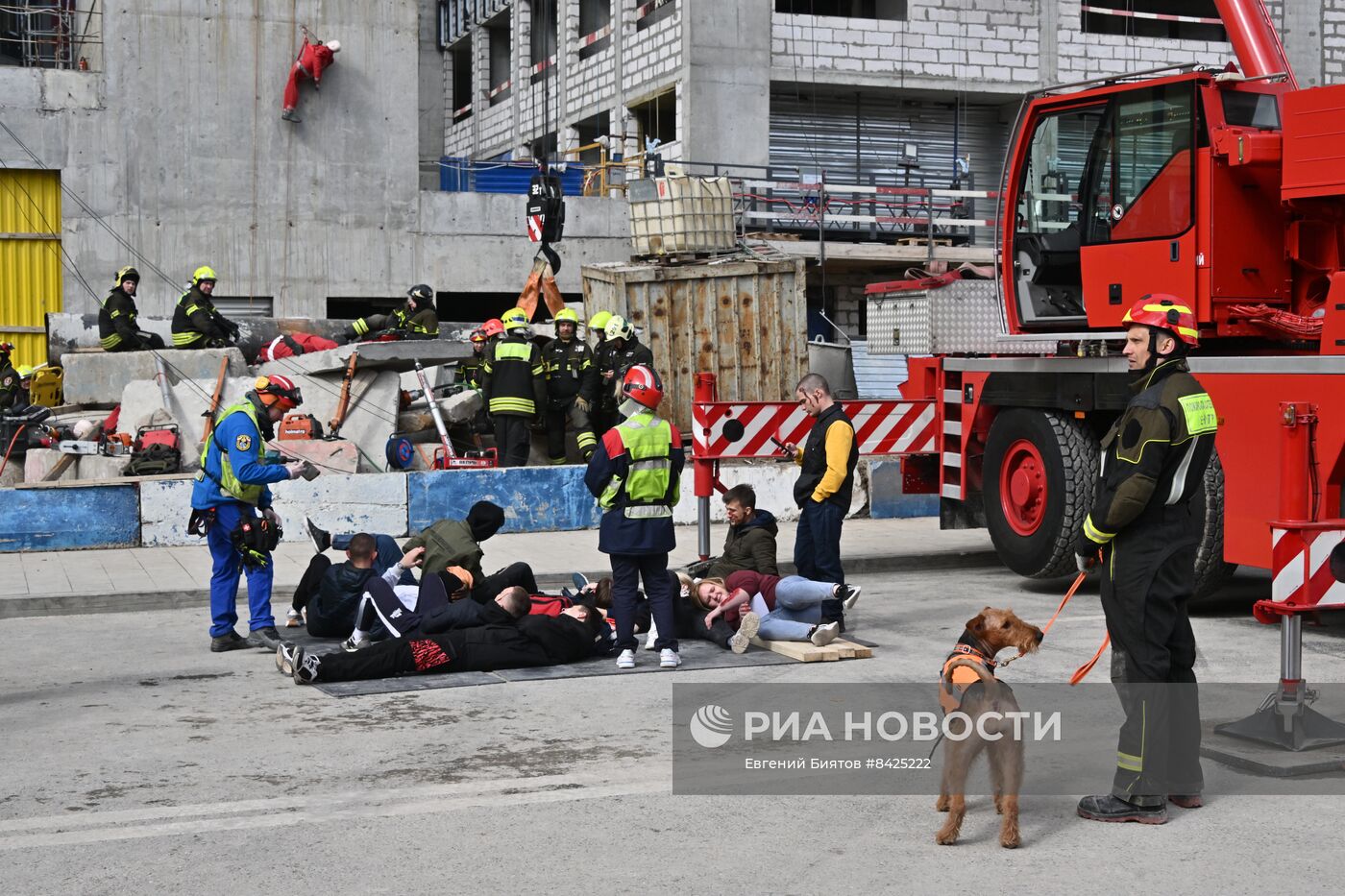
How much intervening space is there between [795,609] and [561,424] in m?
7.65

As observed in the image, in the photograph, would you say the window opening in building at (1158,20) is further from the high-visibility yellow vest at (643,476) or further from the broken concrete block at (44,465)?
the high-visibility yellow vest at (643,476)

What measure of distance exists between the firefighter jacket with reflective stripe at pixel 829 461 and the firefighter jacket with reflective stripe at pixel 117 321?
425 inches

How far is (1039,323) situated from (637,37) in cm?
2069

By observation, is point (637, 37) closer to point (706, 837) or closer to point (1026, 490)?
point (1026, 490)

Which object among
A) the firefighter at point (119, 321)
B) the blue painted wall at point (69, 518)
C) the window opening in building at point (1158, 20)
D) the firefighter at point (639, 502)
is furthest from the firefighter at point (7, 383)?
the window opening in building at point (1158, 20)

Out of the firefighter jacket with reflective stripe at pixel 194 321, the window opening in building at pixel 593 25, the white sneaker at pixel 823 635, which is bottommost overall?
the white sneaker at pixel 823 635

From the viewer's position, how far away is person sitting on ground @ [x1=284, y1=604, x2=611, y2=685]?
873 cm

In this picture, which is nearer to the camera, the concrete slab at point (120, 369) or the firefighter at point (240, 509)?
the firefighter at point (240, 509)

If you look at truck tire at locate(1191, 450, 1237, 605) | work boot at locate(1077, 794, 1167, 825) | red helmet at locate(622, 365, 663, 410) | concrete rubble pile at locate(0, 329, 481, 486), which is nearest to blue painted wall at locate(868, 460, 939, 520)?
concrete rubble pile at locate(0, 329, 481, 486)

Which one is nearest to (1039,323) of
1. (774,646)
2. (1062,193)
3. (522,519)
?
(1062,193)

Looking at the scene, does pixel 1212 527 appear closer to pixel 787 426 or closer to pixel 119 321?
pixel 787 426

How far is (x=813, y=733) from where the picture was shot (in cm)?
750
